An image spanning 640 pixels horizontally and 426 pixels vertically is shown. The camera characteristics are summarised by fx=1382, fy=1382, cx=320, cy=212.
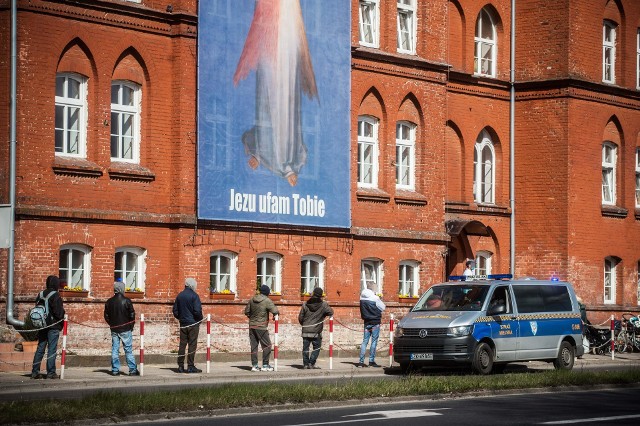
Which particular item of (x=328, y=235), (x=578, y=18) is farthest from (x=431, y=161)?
(x=578, y=18)

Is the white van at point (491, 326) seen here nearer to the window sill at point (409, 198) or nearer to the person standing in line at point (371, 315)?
the person standing in line at point (371, 315)

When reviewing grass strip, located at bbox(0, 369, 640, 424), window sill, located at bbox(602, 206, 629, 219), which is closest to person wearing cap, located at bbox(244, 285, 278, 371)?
grass strip, located at bbox(0, 369, 640, 424)

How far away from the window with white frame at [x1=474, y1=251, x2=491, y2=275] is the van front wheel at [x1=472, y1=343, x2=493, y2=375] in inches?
532

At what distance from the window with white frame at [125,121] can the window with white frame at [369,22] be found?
7.74 m

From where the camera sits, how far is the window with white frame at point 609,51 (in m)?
44.5

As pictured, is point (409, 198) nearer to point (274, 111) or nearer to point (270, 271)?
point (270, 271)

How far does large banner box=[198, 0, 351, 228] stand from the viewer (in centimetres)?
3294

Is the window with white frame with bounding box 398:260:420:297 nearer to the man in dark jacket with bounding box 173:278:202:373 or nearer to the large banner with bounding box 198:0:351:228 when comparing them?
the large banner with bounding box 198:0:351:228

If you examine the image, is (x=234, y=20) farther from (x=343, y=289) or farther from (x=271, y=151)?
(x=343, y=289)

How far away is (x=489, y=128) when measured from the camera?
43.2 meters

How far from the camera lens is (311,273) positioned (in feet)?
118

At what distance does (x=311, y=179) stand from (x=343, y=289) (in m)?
3.15

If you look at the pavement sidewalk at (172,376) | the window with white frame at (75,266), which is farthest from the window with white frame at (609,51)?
the window with white frame at (75,266)

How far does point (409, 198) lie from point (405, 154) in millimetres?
1365
